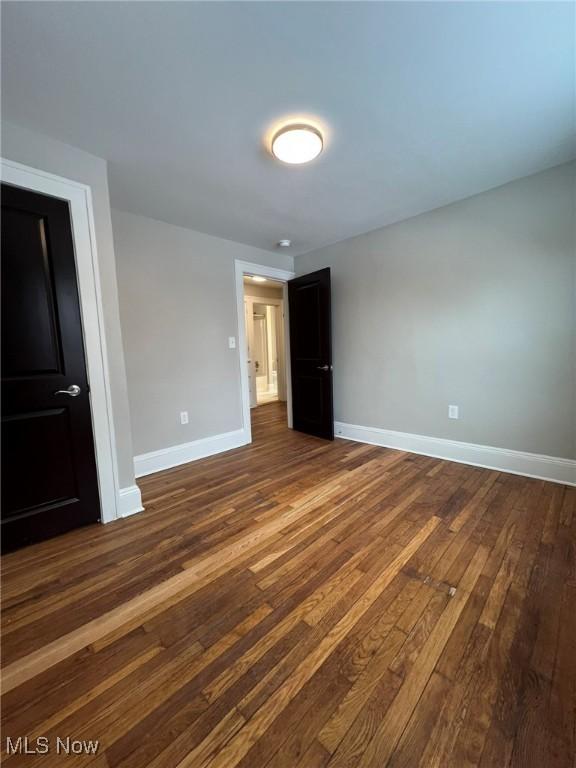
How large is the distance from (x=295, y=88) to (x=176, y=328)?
2110 millimetres

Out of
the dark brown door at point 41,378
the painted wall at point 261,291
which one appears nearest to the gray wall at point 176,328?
the dark brown door at point 41,378

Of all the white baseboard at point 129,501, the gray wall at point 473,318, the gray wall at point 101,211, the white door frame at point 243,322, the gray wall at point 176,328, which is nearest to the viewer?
the gray wall at point 101,211

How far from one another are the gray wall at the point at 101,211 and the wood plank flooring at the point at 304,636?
627 millimetres

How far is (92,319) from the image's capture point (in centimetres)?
191

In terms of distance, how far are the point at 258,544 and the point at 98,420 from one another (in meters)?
1.32

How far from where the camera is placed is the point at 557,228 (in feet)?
7.18

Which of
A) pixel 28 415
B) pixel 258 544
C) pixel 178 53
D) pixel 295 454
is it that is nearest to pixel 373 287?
pixel 295 454

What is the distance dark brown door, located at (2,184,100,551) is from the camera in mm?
1659

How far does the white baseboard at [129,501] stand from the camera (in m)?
2.08

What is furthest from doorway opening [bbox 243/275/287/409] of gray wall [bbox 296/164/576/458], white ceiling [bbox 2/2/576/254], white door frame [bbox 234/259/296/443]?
white ceiling [bbox 2/2/576/254]

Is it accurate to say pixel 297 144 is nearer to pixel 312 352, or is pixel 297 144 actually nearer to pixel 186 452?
pixel 312 352

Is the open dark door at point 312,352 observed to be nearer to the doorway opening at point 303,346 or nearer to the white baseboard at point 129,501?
the doorway opening at point 303,346

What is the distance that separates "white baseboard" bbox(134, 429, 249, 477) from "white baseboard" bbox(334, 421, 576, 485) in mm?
1389

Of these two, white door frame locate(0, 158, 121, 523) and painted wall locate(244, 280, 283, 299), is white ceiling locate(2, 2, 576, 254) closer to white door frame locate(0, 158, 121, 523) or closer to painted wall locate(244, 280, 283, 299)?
white door frame locate(0, 158, 121, 523)
